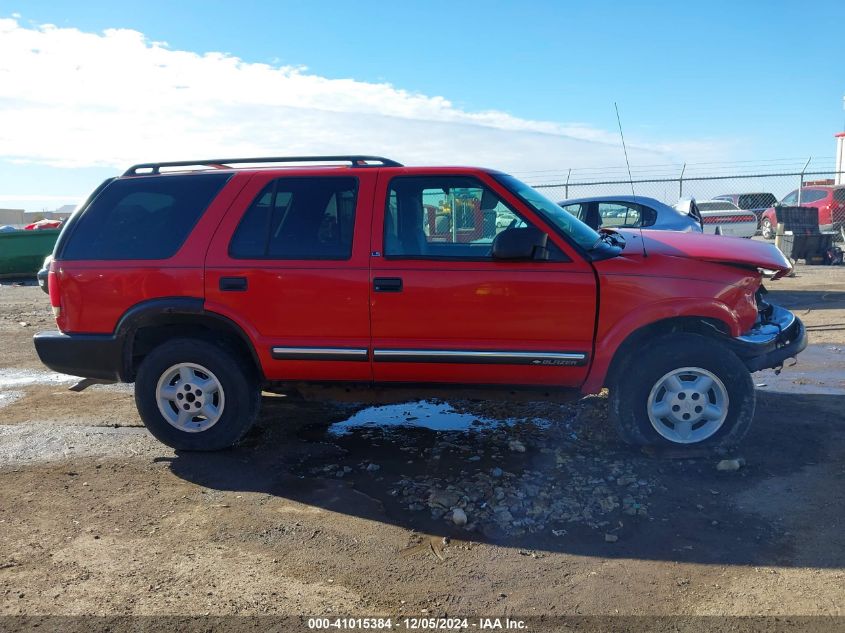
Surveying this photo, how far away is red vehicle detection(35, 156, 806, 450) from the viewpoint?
4.25 meters

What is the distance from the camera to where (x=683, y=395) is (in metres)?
4.32

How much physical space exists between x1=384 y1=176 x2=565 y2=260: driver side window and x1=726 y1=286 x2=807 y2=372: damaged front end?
5.30ft

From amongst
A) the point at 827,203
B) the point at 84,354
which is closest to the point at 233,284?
the point at 84,354

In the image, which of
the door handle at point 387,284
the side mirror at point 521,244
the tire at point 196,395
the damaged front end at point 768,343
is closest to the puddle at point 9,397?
the tire at point 196,395

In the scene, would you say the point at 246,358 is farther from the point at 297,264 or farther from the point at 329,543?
the point at 329,543

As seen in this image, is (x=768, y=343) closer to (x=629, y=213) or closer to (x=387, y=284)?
(x=387, y=284)

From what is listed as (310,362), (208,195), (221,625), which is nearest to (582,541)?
(221,625)

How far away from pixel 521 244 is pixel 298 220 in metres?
1.53

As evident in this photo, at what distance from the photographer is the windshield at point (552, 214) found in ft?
14.4

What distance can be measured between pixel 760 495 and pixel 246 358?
3.41 metres

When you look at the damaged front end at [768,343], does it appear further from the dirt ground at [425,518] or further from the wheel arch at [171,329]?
the wheel arch at [171,329]

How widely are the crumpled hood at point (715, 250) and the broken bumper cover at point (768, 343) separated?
1.20 ft

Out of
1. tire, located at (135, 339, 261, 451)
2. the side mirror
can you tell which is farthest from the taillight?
the side mirror

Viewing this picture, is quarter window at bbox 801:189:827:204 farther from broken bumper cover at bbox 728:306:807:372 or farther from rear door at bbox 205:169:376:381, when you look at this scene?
rear door at bbox 205:169:376:381
